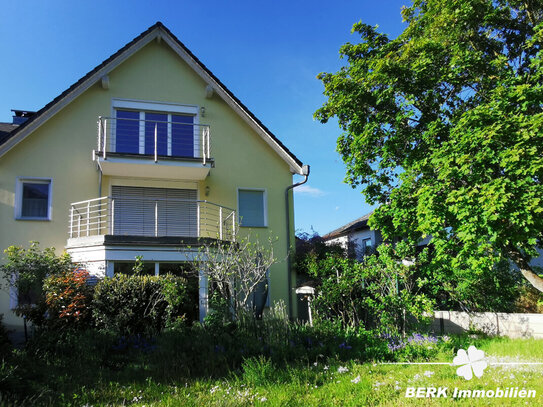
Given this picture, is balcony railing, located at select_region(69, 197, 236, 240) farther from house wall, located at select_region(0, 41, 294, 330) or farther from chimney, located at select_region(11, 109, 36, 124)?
chimney, located at select_region(11, 109, 36, 124)

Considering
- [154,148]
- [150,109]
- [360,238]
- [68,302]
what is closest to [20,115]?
[150,109]

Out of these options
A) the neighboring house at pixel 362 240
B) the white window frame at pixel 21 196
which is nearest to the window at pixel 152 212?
the white window frame at pixel 21 196

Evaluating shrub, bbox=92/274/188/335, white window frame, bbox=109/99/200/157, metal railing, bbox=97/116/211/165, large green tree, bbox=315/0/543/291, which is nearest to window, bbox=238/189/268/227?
metal railing, bbox=97/116/211/165

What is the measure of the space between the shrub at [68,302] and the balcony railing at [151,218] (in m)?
2.70

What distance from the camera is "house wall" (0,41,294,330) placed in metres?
12.2

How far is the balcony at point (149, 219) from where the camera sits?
12398 mm

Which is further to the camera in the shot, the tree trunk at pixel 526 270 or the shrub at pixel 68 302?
the tree trunk at pixel 526 270

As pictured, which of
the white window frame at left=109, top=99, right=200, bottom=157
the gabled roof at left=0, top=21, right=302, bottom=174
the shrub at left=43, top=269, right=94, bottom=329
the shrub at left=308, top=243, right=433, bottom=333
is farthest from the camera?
the white window frame at left=109, top=99, right=200, bottom=157

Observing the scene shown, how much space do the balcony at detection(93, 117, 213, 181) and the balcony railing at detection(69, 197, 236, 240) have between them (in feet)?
3.27

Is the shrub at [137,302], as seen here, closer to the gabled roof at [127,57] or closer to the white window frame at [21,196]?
the white window frame at [21,196]

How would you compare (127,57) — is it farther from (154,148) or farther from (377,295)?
(377,295)

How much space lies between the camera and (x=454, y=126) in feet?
32.4

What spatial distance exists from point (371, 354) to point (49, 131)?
11626 millimetres

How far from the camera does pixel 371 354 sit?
7.65 metres
